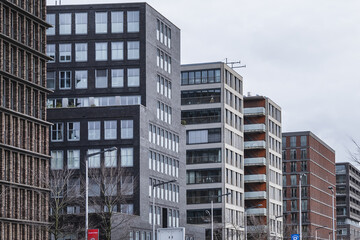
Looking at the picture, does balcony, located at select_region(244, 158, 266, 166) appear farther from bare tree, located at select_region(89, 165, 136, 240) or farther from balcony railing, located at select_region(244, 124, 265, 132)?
bare tree, located at select_region(89, 165, 136, 240)

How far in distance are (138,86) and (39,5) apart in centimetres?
2829

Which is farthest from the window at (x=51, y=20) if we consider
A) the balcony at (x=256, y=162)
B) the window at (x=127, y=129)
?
the balcony at (x=256, y=162)

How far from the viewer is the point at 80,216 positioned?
10381 cm

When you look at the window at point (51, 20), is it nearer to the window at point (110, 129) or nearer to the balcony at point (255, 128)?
the window at point (110, 129)

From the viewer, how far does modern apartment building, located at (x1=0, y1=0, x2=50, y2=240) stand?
83.4 metres

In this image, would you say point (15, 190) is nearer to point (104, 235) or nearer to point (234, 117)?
point (104, 235)

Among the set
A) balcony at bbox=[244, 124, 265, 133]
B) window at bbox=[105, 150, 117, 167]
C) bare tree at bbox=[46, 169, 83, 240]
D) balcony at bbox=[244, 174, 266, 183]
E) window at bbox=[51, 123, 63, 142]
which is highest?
balcony at bbox=[244, 124, 265, 133]

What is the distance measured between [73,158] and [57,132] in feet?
12.2

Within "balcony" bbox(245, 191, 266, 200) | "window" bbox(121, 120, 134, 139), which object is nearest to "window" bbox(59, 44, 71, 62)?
"window" bbox(121, 120, 134, 139)

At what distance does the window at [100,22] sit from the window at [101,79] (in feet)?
17.1

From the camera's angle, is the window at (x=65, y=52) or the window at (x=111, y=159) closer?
the window at (x=111, y=159)

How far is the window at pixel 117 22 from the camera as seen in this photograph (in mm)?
118688

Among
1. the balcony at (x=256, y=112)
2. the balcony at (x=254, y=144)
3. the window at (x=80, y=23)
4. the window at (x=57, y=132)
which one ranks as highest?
the window at (x=80, y=23)

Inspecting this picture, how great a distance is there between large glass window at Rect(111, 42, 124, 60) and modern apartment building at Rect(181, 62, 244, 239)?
119 feet
